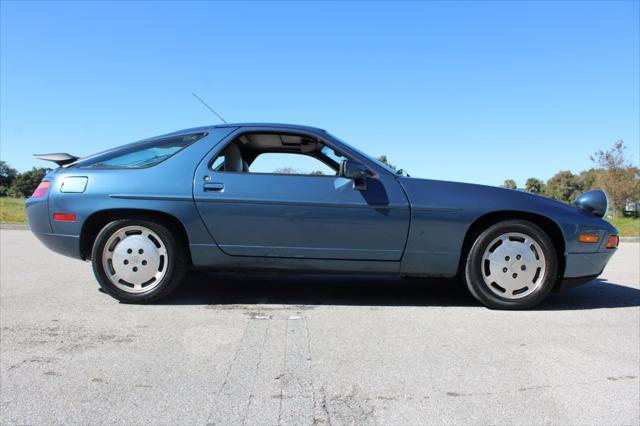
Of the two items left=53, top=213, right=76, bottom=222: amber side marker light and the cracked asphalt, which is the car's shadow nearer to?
the cracked asphalt

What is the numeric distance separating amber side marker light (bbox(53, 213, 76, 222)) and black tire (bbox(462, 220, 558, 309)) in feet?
10.5

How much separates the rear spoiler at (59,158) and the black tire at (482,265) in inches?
138

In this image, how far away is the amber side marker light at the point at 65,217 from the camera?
3592 mm

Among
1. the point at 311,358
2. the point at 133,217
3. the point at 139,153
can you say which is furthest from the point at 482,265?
the point at 139,153

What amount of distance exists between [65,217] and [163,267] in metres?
0.91

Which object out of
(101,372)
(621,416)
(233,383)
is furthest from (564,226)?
(101,372)

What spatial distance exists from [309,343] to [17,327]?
1992 mm

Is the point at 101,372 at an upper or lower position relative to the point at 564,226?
lower

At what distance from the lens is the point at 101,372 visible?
230cm

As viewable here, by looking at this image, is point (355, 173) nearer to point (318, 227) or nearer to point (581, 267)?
point (318, 227)

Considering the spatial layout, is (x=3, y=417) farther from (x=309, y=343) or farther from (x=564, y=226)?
(x=564, y=226)

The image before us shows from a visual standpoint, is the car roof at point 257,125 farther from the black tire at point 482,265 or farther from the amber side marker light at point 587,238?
the amber side marker light at point 587,238

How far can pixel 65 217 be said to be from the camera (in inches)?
142

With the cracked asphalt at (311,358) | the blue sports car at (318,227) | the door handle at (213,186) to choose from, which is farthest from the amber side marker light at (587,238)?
the door handle at (213,186)
